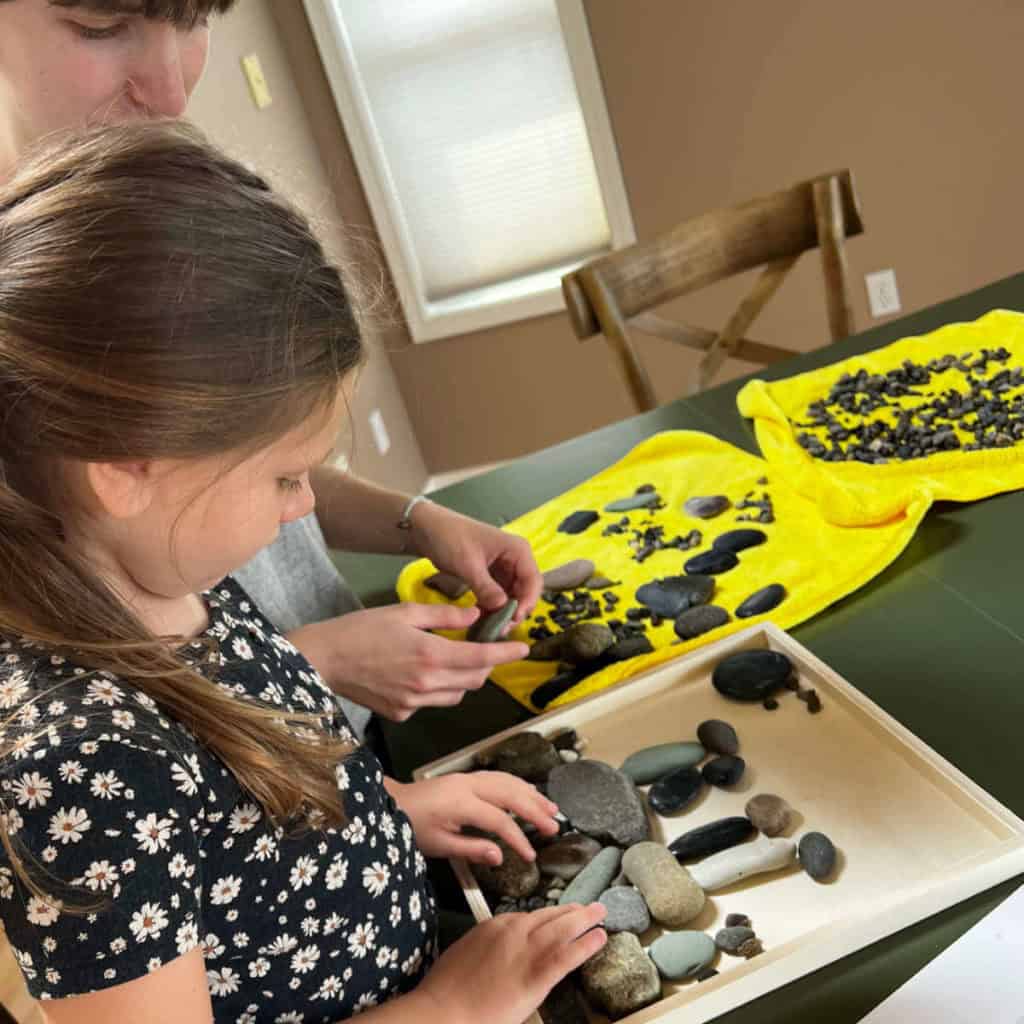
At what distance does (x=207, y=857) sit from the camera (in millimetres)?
692

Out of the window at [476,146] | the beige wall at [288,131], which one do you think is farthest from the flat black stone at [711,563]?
the window at [476,146]

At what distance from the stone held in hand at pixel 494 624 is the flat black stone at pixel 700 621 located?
0.17 m

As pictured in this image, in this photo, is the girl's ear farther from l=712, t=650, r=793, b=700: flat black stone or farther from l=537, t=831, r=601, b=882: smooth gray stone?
l=712, t=650, r=793, b=700: flat black stone

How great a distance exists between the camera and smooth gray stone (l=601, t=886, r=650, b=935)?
2.57 feet

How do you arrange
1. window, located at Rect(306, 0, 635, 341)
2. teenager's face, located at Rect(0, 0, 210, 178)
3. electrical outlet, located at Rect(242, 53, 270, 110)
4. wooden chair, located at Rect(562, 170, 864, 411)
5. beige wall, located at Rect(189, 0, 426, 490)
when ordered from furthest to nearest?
window, located at Rect(306, 0, 635, 341)
electrical outlet, located at Rect(242, 53, 270, 110)
beige wall, located at Rect(189, 0, 426, 490)
wooden chair, located at Rect(562, 170, 864, 411)
teenager's face, located at Rect(0, 0, 210, 178)

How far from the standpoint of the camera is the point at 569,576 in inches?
48.7

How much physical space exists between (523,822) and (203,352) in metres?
0.49

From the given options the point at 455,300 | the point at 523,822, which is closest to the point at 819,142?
the point at 455,300

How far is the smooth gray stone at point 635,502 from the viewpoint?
1.35m

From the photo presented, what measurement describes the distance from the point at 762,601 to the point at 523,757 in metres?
0.29

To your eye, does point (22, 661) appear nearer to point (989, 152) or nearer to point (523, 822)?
point (523, 822)

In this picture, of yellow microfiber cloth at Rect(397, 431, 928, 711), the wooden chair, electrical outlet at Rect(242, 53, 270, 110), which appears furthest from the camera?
electrical outlet at Rect(242, 53, 270, 110)

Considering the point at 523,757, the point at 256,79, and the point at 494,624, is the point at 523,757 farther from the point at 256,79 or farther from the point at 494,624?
the point at 256,79

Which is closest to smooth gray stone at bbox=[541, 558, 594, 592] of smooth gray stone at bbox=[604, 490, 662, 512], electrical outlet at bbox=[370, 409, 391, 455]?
smooth gray stone at bbox=[604, 490, 662, 512]
